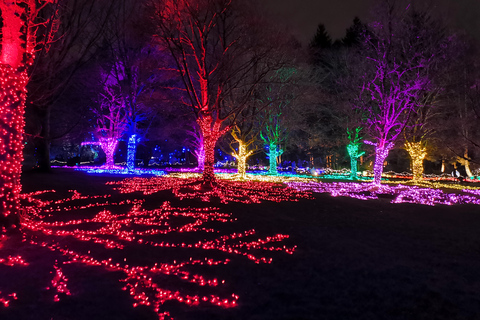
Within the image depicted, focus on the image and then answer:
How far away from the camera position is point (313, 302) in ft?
11.9

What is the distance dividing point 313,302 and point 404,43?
64.1ft

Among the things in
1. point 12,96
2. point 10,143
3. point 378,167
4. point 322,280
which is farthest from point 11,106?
point 378,167

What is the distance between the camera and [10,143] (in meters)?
6.20

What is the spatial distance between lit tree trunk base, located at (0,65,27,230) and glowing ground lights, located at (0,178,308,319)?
1.66ft

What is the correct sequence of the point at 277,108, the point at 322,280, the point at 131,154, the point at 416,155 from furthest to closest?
the point at 131,154
the point at 277,108
the point at 416,155
the point at 322,280

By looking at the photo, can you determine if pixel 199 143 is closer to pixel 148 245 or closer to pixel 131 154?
pixel 131 154

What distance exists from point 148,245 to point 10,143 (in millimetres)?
3464

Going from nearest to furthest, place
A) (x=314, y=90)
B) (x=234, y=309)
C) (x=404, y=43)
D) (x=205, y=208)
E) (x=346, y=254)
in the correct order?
(x=234, y=309)
(x=346, y=254)
(x=205, y=208)
(x=404, y=43)
(x=314, y=90)

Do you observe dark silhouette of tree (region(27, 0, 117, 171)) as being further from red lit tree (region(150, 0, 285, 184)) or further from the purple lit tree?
the purple lit tree

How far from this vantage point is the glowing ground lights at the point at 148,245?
3.87 m

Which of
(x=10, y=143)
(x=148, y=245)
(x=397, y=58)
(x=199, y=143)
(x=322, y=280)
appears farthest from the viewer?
(x=199, y=143)

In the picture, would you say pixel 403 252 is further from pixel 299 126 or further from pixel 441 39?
pixel 299 126

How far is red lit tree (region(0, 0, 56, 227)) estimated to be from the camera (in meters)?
6.11

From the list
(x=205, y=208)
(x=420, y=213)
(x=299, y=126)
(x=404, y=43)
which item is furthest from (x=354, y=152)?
(x=205, y=208)
